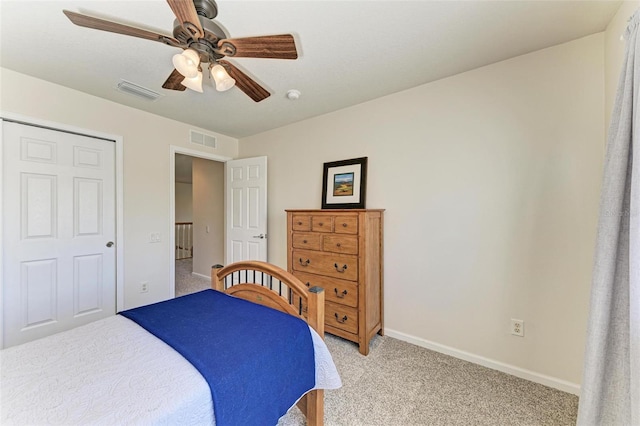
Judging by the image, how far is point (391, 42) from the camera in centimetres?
174

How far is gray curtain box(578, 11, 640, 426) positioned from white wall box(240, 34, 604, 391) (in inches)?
29.8

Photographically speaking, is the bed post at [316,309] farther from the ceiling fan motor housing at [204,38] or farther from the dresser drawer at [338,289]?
the ceiling fan motor housing at [204,38]

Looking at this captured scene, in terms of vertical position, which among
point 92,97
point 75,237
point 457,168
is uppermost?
point 92,97

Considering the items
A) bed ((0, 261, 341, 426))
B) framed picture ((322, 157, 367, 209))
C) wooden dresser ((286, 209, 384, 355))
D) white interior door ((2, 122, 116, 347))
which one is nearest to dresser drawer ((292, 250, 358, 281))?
wooden dresser ((286, 209, 384, 355))

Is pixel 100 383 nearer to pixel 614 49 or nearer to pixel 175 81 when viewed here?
pixel 175 81

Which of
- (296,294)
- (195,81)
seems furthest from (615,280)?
(195,81)

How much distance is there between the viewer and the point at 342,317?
2.35m

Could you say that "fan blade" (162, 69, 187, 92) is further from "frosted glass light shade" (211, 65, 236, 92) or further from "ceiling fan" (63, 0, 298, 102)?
"frosted glass light shade" (211, 65, 236, 92)

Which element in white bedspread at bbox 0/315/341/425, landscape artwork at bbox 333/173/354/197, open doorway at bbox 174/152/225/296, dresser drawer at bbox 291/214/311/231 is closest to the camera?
white bedspread at bbox 0/315/341/425

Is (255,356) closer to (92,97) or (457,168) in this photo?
(457,168)

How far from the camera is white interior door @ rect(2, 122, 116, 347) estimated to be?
Result: 2203mm

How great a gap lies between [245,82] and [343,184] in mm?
1477

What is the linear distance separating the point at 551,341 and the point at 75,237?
14.0 ft

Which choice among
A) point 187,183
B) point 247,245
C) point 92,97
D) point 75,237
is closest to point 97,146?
point 92,97
